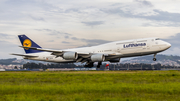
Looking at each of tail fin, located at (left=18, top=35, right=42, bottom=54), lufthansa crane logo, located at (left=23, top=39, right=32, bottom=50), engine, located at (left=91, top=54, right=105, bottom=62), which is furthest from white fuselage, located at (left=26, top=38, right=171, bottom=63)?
lufthansa crane logo, located at (left=23, top=39, right=32, bottom=50)

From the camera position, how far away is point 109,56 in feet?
168

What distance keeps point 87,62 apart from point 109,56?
22.9 ft

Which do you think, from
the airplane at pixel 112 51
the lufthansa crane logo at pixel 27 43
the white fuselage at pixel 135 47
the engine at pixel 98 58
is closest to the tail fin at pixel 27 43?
the lufthansa crane logo at pixel 27 43

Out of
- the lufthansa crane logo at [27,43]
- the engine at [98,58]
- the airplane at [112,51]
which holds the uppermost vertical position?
the lufthansa crane logo at [27,43]

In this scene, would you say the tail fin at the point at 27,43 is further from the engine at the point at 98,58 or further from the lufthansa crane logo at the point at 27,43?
the engine at the point at 98,58

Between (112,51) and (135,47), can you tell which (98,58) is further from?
(135,47)

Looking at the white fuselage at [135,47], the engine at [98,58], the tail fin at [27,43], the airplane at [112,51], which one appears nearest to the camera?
the white fuselage at [135,47]

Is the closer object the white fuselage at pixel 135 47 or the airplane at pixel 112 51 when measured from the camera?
the white fuselage at pixel 135 47

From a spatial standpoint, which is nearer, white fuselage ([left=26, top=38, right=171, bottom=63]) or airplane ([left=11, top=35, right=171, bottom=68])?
white fuselage ([left=26, top=38, right=171, bottom=63])

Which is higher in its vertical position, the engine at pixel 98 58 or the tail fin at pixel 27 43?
the tail fin at pixel 27 43

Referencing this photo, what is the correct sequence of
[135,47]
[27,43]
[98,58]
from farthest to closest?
[27,43]
[98,58]
[135,47]

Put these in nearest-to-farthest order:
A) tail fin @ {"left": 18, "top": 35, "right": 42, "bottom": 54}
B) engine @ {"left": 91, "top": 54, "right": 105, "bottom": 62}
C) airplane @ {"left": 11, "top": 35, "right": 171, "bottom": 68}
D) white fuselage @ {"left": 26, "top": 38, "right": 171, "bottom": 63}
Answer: white fuselage @ {"left": 26, "top": 38, "right": 171, "bottom": 63}, airplane @ {"left": 11, "top": 35, "right": 171, "bottom": 68}, engine @ {"left": 91, "top": 54, "right": 105, "bottom": 62}, tail fin @ {"left": 18, "top": 35, "right": 42, "bottom": 54}

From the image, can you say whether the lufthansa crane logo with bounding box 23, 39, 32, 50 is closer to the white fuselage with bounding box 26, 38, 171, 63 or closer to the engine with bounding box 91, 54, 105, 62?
the engine with bounding box 91, 54, 105, 62

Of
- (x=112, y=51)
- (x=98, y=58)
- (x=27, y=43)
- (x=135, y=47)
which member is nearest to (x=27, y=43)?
(x=27, y=43)
